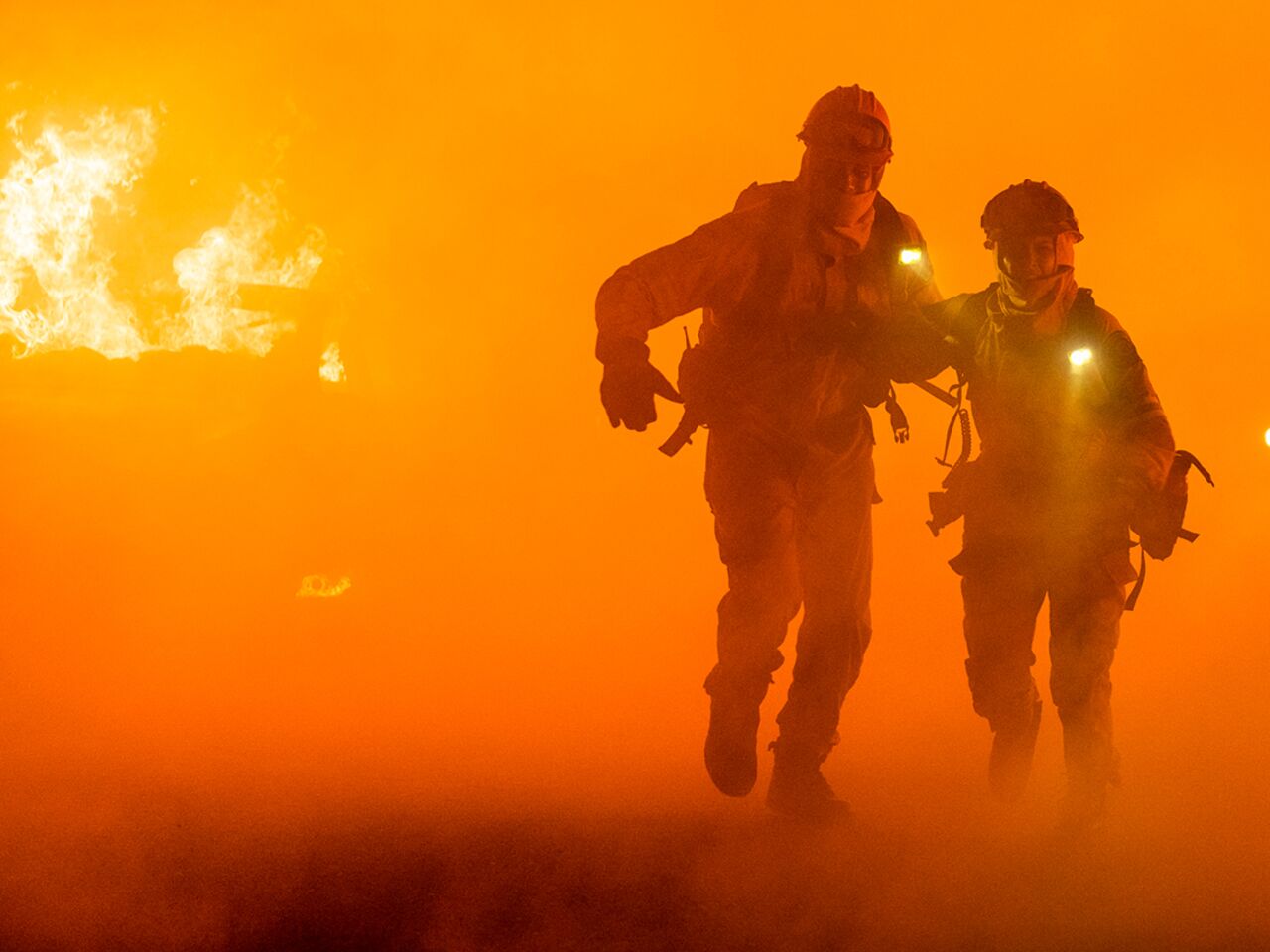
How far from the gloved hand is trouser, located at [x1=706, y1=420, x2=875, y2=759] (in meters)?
0.57

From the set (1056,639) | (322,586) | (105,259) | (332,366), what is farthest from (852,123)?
(105,259)

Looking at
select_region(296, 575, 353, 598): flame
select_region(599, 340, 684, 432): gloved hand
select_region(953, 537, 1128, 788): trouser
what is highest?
select_region(296, 575, 353, 598): flame

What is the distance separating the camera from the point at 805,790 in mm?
5660

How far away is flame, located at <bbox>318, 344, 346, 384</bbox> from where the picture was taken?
11859mm

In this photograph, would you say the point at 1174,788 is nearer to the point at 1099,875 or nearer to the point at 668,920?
the point at 1099,875

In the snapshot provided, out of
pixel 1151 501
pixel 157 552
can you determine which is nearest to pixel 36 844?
pixel 1151 501

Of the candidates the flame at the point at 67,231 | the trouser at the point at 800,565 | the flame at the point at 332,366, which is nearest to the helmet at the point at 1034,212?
the trouser at the point at 800,565

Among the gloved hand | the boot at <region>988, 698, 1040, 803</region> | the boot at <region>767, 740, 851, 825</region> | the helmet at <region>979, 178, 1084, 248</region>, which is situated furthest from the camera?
the boot at <region>988, 698, 1040, 803</region>

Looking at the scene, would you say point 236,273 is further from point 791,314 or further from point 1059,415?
point 1059,415

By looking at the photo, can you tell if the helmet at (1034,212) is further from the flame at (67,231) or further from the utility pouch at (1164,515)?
the flame at (67,231)

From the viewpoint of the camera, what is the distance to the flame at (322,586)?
10.2 metres

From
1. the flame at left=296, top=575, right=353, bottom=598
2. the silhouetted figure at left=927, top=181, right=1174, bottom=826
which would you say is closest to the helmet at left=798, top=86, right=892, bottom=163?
the silhouetted figure at left=927, top=181, right=1174, bottom=826

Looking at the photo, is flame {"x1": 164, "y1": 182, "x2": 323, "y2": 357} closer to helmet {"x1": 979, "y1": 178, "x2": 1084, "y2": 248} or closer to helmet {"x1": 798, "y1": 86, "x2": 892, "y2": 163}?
helmet {"x1": 798, "y1": 86, "x2": 892, "y2": 163}

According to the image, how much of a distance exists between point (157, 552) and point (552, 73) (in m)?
3.99
